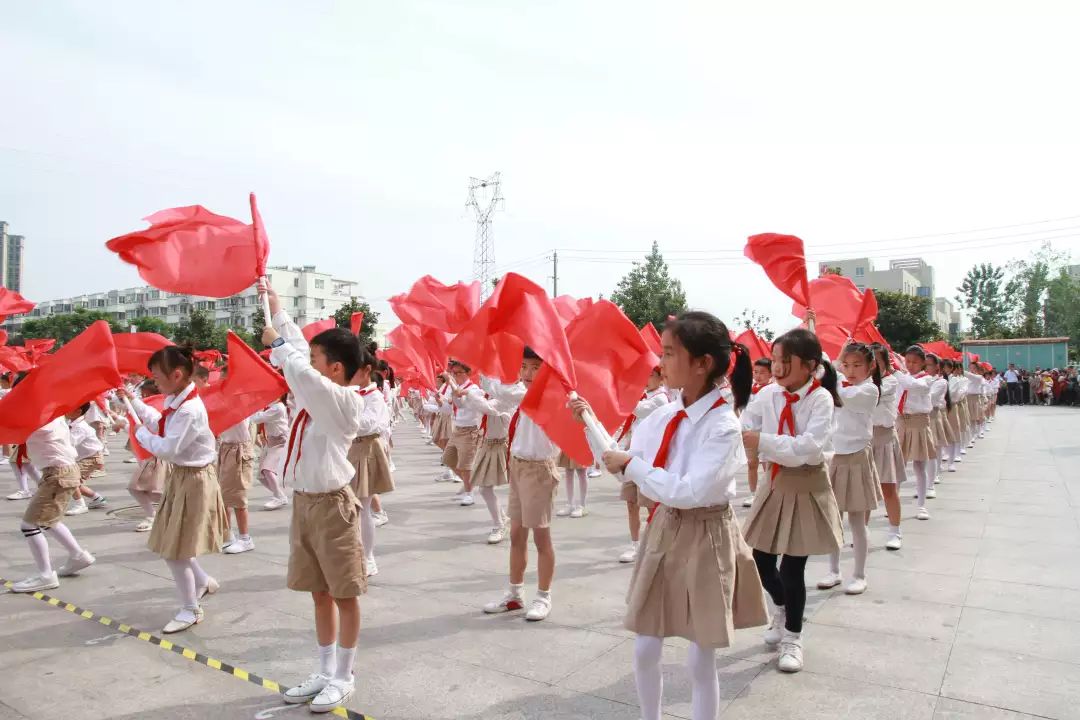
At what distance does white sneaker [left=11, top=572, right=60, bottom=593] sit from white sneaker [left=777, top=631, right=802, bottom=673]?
5.12 metres

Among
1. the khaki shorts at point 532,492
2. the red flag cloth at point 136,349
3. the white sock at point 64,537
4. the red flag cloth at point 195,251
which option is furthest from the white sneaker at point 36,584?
the khaki shorts at point 532,492

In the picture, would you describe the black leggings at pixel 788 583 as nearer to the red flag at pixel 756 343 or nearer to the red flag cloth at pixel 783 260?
the red flag cloth at pixel 783 260

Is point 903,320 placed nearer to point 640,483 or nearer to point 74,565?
point 74,565

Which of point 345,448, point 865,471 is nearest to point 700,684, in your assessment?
point 345,448

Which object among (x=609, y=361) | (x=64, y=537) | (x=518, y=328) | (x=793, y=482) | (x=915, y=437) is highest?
(x=518, y=328)

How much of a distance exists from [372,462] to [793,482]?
351cm

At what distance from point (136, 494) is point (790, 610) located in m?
6.40

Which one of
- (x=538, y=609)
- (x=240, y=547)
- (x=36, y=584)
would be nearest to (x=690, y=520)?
(x=538, y=609)

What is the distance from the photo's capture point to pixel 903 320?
1484 inches

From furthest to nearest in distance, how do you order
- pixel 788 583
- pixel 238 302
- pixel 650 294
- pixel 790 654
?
pixel 238 302
pixel 650 294
pixel 788 583
pixel 790 654

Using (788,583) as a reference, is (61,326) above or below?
above

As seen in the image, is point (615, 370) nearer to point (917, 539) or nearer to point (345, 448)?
point (345, 448)

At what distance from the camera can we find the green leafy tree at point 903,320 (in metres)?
37.7

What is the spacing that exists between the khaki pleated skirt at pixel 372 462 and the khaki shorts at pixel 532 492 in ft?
5.44
